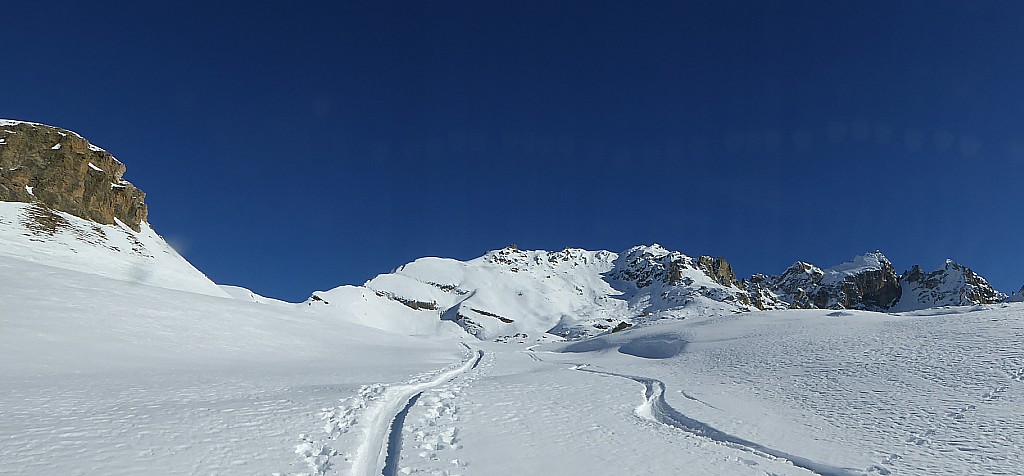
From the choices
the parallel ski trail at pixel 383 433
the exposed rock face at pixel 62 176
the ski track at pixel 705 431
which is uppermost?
the exposed rock face at pixel 62 176

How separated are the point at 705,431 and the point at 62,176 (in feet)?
367

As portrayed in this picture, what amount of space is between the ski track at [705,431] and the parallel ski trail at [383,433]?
20.2 ft

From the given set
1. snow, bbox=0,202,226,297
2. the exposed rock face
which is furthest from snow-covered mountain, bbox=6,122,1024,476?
the exposed rock face

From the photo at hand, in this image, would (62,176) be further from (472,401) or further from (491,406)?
(491,406)

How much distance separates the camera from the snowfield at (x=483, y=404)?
25.3 ft

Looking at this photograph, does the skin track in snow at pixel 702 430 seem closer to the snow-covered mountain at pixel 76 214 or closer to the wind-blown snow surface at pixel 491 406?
the wind-blown snow surface at pixel 491 406

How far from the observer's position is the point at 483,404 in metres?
12.8

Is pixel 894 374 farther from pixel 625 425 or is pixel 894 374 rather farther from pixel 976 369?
pixel 625 425

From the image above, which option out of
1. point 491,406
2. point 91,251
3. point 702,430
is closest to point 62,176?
point 91,251

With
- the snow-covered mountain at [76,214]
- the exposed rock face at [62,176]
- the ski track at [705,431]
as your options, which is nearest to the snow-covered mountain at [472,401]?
the ski track at [705,431]

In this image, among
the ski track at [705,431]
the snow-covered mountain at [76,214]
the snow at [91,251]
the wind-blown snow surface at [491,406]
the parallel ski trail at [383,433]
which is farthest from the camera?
the snow-covered mountain at [76,214]

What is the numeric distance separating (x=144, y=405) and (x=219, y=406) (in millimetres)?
1398

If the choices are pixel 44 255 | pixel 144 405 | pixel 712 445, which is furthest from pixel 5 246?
pixel 712 445

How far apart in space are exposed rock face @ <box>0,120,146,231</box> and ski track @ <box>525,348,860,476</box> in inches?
3831
